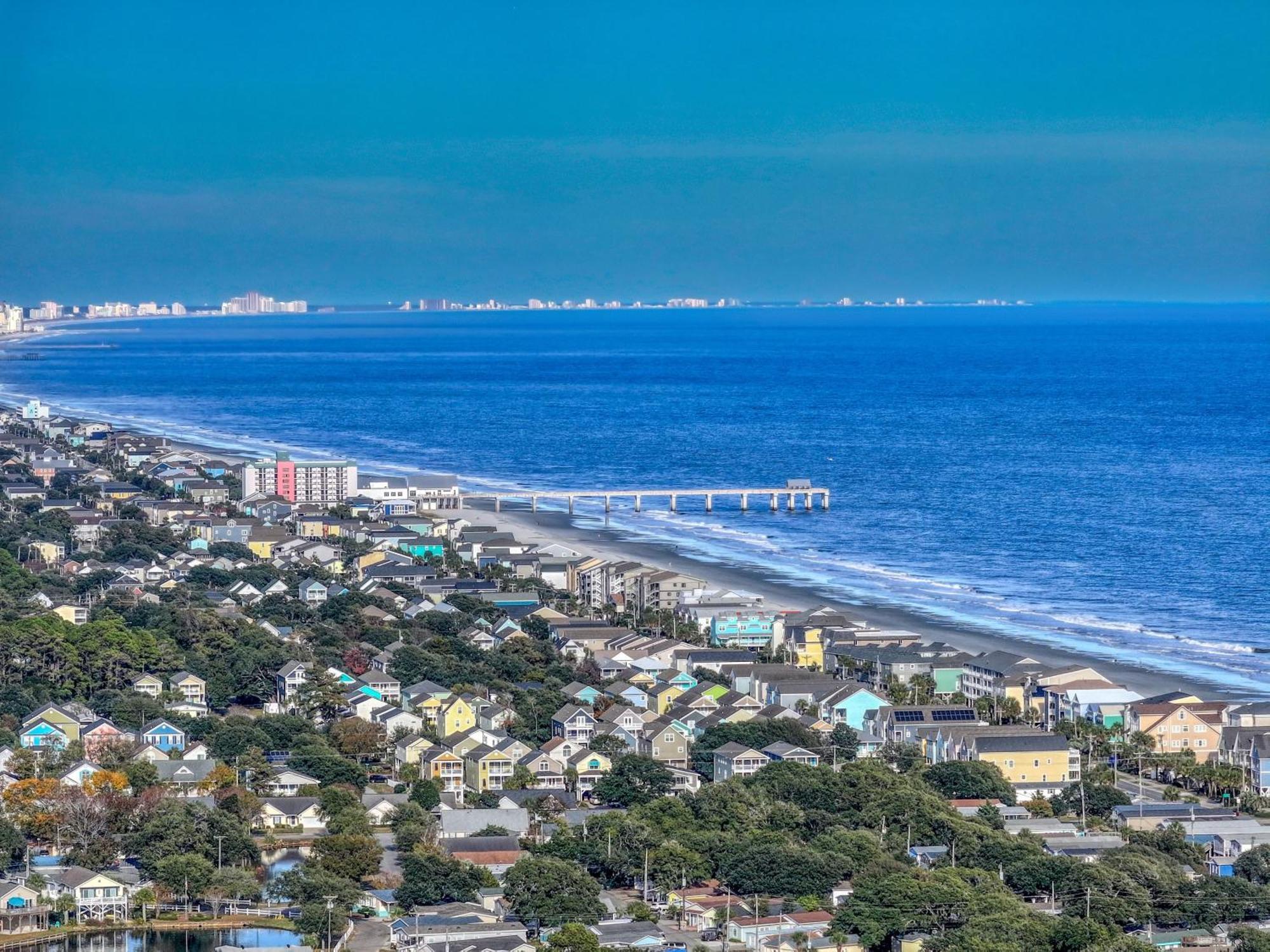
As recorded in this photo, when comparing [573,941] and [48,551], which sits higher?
[48,551]

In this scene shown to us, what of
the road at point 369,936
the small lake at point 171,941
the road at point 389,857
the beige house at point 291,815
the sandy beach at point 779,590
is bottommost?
the small lake at point 171,941

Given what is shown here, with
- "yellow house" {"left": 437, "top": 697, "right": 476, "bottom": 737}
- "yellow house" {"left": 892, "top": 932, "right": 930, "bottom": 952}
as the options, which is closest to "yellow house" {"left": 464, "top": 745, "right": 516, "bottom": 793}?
"yellow house" {"left": 437, "top": 697, "right": 476, "bottom": 737}

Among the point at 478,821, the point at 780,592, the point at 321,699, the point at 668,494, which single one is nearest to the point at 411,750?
the point at 321,699

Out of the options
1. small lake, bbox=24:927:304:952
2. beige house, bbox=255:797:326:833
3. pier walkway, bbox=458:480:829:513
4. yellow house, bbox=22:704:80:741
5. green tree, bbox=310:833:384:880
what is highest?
pier walkway, bbox=458:480:829:513

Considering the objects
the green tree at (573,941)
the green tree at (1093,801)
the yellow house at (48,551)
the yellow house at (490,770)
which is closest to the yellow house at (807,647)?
the yellow house at (490,770)

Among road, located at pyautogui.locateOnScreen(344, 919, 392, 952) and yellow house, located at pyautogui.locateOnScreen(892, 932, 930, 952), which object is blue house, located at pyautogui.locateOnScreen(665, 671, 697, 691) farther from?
yellow house, located at pyautogui.locateOnScreen(892, 932, 930, 952)

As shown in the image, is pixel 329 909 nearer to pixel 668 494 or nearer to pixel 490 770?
pixel 490 770

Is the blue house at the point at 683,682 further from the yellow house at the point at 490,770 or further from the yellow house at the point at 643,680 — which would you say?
the yellow house at the point at 490,770
